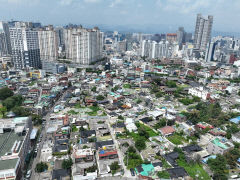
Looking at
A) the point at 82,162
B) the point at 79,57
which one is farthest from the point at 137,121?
the point at 79,57

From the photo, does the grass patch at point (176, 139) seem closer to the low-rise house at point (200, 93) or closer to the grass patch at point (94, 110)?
the grass patch at point (94, 110)

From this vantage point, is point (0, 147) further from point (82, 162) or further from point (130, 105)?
point (130, 105)

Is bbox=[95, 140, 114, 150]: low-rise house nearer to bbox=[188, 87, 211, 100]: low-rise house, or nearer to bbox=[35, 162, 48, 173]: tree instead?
bbox=[35, 162, 48, 173]: tree

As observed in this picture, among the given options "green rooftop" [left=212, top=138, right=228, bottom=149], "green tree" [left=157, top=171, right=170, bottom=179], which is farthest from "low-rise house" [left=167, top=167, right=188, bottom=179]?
"green rooftop" [left=212, top=138, right=228, bottom=149]

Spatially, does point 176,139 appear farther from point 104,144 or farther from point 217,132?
point 104,144

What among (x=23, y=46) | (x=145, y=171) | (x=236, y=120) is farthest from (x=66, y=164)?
(x=23, y=46)
